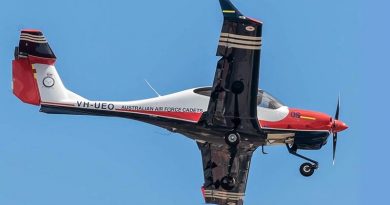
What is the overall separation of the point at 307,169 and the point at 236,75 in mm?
4618

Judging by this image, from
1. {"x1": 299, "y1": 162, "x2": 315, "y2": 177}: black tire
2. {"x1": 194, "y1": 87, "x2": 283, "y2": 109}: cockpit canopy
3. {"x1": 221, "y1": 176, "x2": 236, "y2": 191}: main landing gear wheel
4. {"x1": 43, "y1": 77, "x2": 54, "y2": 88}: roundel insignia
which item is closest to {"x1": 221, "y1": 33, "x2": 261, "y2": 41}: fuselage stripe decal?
{"x1": 194, "y1": 87, "x2": 283, "y2": 109}: cockpit canopy

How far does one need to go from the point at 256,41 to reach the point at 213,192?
9.74m

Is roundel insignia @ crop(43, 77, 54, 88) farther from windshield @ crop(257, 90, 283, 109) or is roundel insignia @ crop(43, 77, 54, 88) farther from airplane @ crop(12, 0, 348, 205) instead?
windshield @ crop(257, 90, 283, 109)

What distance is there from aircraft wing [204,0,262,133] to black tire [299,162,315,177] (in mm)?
2108

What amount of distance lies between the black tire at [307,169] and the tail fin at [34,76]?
8129 millimetres

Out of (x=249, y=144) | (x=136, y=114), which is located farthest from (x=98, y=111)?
(x=249, y=144)

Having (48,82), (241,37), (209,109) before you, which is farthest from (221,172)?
(241,37)

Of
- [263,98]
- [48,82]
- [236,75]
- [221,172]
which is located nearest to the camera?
[236,75]

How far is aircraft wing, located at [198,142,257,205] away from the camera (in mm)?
31719

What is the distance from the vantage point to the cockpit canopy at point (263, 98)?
28.3 metres

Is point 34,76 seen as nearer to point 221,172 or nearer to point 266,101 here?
point 266,101

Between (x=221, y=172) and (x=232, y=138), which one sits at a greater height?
(x=232, y=138)

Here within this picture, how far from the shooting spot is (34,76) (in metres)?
29.4

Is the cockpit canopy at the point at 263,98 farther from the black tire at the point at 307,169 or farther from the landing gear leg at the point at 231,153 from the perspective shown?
the black tire at the point at 307,169
